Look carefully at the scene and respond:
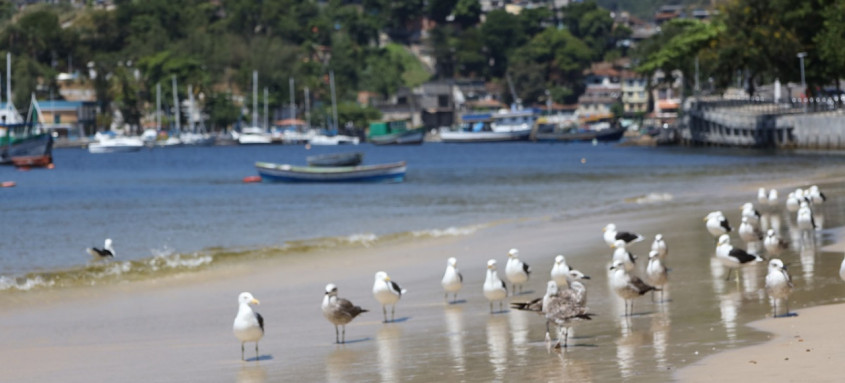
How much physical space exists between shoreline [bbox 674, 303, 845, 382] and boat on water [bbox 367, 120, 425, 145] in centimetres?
14916

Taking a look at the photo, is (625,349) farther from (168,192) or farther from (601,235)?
A: (168,192)

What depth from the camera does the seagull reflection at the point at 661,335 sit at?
13.2 meters

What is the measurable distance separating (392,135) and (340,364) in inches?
5933

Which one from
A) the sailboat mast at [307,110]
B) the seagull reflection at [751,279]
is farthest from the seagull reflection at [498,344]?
the sailboat mast at [307,110]

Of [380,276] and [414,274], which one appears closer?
[380,276]

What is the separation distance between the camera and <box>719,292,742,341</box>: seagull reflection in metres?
14.7

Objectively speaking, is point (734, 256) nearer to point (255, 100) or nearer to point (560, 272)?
point (560, 272)

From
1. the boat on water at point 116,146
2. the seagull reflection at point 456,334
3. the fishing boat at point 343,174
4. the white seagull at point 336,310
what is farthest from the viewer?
the boat on water at point 116,146

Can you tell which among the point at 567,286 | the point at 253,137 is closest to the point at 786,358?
the point at 567,286

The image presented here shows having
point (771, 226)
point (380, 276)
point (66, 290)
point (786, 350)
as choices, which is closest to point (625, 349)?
point (786, 350)

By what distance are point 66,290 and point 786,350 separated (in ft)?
46.4

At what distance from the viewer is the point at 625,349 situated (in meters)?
14.1

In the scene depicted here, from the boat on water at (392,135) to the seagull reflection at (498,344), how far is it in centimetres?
14654

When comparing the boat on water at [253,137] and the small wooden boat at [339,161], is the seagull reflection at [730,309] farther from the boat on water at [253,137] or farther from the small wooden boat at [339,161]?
the boat on water at [253,137]
